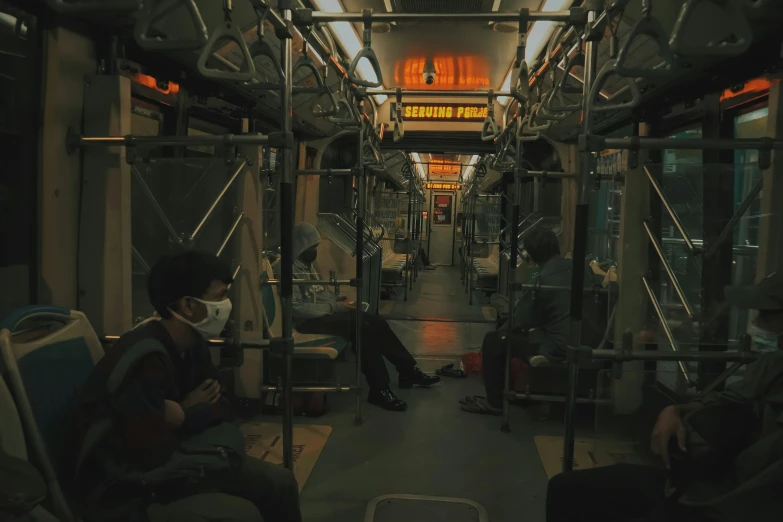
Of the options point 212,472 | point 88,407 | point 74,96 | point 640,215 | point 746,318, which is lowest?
point 212,472

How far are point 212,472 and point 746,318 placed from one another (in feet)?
7.44

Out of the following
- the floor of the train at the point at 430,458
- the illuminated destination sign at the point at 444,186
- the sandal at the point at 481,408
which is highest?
the illuminated destination sign at the point at 444,186

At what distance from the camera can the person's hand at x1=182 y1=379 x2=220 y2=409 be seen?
2.25 metres

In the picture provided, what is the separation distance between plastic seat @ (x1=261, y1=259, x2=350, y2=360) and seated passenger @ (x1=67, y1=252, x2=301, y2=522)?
7.29ft

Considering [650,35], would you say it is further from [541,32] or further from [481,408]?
[481,408]

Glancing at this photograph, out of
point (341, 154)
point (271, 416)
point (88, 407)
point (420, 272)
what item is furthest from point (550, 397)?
point (420, 272)

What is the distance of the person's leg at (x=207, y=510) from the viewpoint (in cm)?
197

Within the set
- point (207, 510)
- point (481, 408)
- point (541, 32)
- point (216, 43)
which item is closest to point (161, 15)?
point (216, 43)

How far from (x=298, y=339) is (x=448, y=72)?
3207 millimetres

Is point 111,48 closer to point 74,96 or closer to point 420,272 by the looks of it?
point 74,96

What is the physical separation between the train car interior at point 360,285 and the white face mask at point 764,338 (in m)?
0.02

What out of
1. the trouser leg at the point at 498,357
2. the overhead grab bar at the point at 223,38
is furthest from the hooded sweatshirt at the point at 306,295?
the overhead grab bar at the point at 223,38

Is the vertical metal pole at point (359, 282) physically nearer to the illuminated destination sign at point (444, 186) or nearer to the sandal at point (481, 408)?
the sandal at point (481, 408)

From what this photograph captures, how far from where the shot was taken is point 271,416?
4.81 metres
